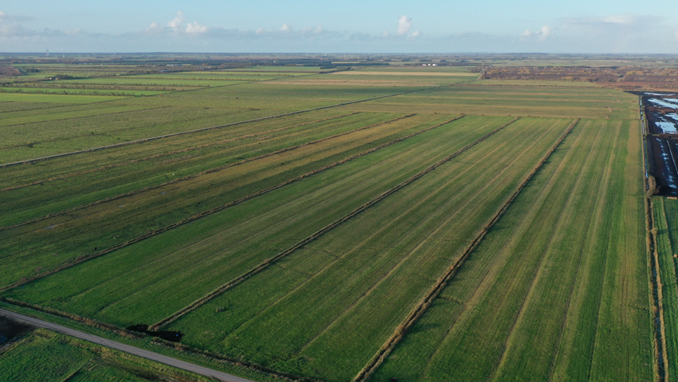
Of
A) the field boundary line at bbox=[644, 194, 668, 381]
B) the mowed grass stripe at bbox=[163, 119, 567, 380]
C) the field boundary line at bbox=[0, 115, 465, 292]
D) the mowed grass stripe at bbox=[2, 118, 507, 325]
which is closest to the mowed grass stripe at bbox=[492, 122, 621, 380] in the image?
the field boundary line at bbox=[644, 194, 668, 381]

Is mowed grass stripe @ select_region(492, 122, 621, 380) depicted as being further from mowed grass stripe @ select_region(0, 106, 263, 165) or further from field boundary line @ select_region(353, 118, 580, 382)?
mowed grass stripe @ select_region(0, 106, 263, 165)

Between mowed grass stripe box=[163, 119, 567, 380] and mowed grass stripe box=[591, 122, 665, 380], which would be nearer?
mowed grass stripe box=[591, 122, 665, 380]

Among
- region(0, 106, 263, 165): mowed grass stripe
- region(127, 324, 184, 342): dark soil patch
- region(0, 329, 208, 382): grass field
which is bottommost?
region(0, 329, 208, 382): grass field

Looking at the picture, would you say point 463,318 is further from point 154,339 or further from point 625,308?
point 154,339

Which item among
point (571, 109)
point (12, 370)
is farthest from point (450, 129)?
point (12, 370)

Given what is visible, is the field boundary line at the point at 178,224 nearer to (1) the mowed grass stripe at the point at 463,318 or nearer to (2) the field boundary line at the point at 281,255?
(2) the field boundary line at the point at 281,255

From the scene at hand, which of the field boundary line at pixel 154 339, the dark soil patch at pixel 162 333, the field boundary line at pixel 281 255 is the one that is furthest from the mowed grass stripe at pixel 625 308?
the dark soil patch at pixel 162 333
